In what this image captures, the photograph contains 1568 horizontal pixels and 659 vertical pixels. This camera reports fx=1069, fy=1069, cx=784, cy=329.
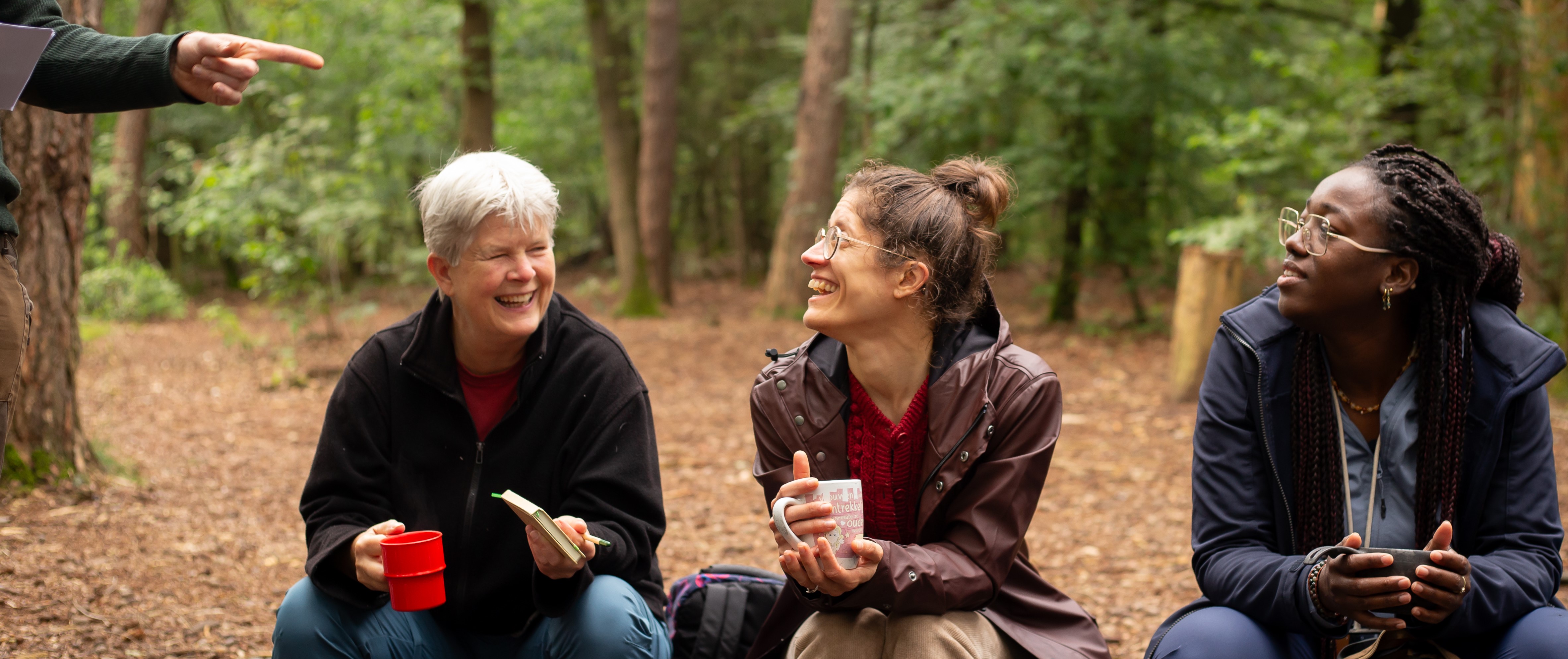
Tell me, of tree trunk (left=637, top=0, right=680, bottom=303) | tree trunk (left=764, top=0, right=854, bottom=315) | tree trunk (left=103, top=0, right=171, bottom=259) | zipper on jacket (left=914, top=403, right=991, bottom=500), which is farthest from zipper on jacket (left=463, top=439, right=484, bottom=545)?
tree trunk (left=103, top=0, right=171, bottom=259)

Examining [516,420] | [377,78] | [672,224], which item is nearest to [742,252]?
[672,224]

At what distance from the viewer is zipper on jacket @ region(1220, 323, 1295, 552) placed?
7.76ft

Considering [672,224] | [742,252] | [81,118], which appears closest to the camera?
[81,118]

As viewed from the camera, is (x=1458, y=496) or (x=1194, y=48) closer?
(x=1458, y=496)

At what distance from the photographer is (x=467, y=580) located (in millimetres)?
2484

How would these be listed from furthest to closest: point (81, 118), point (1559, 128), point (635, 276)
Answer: point (635, 276) → point (1559, 128) → point (81, 118)

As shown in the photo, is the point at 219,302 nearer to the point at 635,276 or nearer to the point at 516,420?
the point at 635,276

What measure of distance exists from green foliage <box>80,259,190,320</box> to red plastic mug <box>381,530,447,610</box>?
12.3 meters

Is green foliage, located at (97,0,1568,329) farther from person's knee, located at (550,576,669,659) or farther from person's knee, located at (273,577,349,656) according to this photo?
person's knee, located at (273,577,349,656)


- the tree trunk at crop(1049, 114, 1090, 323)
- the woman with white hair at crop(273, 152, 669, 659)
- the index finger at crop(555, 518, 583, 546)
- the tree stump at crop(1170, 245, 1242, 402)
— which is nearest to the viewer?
the index finger at crop(555, 518, 583, 546)

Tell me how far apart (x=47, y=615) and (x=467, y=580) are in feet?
5.96

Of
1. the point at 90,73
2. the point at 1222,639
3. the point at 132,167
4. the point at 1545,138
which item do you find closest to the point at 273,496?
the point at 90,73

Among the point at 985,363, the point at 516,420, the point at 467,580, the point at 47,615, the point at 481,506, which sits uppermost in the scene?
the point at 985,363

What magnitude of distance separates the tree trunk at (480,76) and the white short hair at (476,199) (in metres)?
10.8
